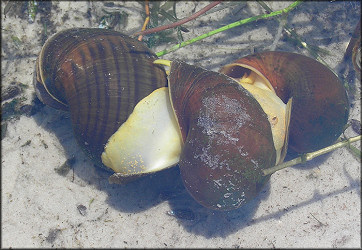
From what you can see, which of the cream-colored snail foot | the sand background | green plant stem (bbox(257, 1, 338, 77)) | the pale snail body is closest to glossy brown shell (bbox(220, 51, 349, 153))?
the pale snail body

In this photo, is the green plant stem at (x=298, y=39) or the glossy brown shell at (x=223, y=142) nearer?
the glossy brown shell at (x=223, y=142)

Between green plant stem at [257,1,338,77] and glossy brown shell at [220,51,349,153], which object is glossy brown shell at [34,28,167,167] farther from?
green plant stem at [257,1,338,77]

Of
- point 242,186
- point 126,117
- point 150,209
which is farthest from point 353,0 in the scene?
point 150,209

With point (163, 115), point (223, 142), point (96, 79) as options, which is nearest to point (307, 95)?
point (223, 142)

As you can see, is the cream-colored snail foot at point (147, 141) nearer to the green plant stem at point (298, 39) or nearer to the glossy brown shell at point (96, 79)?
the glossy brown shell at point (96, 79)

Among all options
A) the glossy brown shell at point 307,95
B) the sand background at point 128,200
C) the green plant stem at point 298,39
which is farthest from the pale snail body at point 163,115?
the green plant stem at point 298,39

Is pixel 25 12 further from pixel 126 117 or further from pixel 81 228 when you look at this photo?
pixel 81 228

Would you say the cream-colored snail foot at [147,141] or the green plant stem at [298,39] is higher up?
the green plant stem at [298,39]
